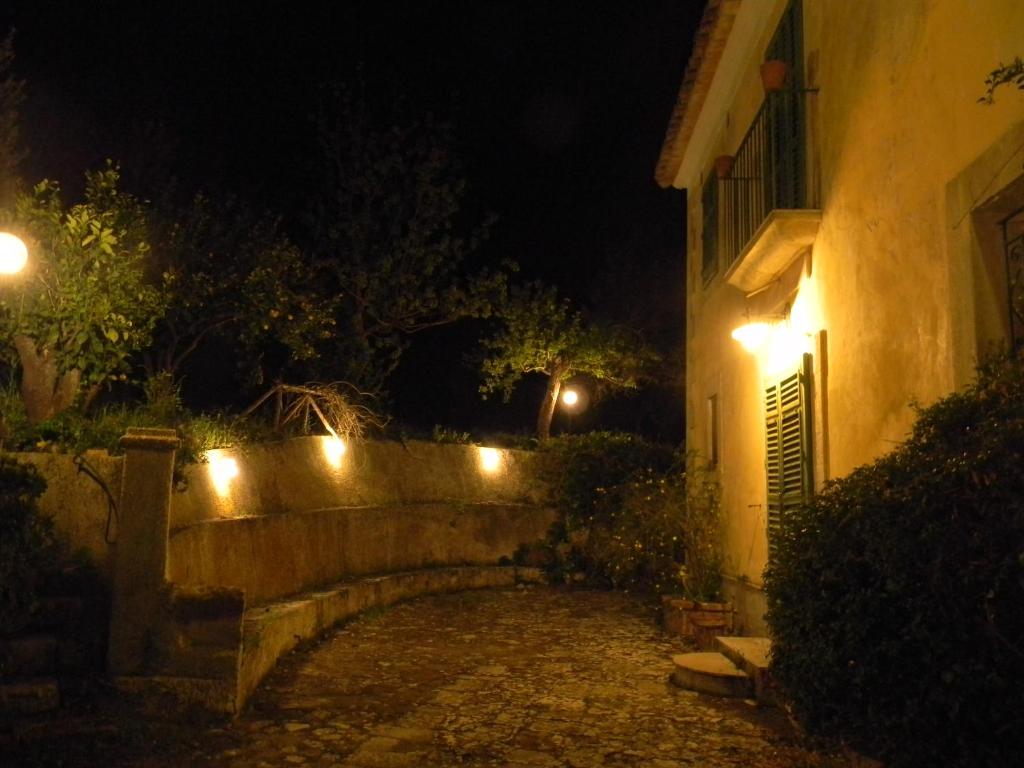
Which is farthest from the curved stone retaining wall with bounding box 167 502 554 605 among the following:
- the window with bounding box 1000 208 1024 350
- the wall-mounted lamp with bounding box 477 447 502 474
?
the window with bounding box 1000 208 1024 350

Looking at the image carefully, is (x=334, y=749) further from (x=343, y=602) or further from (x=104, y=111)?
(x=104, y=111)

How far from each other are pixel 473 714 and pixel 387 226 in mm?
11375

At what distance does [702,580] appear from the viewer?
991cm

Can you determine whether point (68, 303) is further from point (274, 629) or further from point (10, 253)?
point (274, 629)

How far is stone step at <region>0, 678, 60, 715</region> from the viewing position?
5371mm

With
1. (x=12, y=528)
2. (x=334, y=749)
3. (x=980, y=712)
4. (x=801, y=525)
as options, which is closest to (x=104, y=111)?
(x=12, y=528)

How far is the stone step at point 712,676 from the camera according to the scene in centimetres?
702

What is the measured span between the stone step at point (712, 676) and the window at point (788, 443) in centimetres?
99

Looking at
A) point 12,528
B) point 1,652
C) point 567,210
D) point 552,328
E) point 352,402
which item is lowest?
point 1,652

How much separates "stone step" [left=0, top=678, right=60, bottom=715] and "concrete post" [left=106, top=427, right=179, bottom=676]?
0.42 meters

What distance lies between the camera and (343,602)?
33.3ft

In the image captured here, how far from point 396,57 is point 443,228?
11.3 feet

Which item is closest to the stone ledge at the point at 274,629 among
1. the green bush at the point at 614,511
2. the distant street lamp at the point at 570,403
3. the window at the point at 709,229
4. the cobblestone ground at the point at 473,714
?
the cobblestone ground at the point at 473,714

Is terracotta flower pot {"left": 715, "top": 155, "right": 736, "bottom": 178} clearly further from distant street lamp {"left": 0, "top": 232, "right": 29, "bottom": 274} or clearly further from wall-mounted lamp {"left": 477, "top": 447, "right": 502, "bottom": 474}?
wall-mounted lamp {"left": 477, "top": 447, "right": 502, "bottom": 474}
